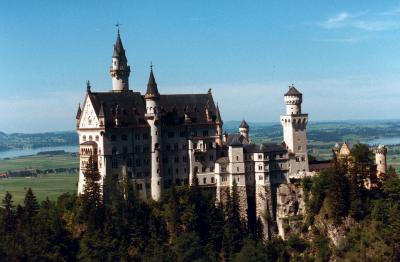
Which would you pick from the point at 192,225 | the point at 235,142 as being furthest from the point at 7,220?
the point at 235,142

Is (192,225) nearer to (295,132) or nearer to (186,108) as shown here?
(186,108)

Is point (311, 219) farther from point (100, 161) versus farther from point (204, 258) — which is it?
point (100, 161)

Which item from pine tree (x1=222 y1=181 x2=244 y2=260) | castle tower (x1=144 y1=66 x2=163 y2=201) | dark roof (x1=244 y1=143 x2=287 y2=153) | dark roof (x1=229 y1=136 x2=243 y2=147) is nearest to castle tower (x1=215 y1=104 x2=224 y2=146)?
dark roof (x1=229 y1=136 x2=243 y2=147)

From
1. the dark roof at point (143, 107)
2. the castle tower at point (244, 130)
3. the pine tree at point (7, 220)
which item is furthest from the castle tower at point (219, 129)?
the pine tree at point (7, 220)

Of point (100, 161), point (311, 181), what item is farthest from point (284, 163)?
point (100, 161)

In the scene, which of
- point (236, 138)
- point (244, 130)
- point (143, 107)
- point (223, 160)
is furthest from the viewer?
point (244, 130)

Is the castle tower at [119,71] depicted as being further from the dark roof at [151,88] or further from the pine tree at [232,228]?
the pine tree at [232,228]
